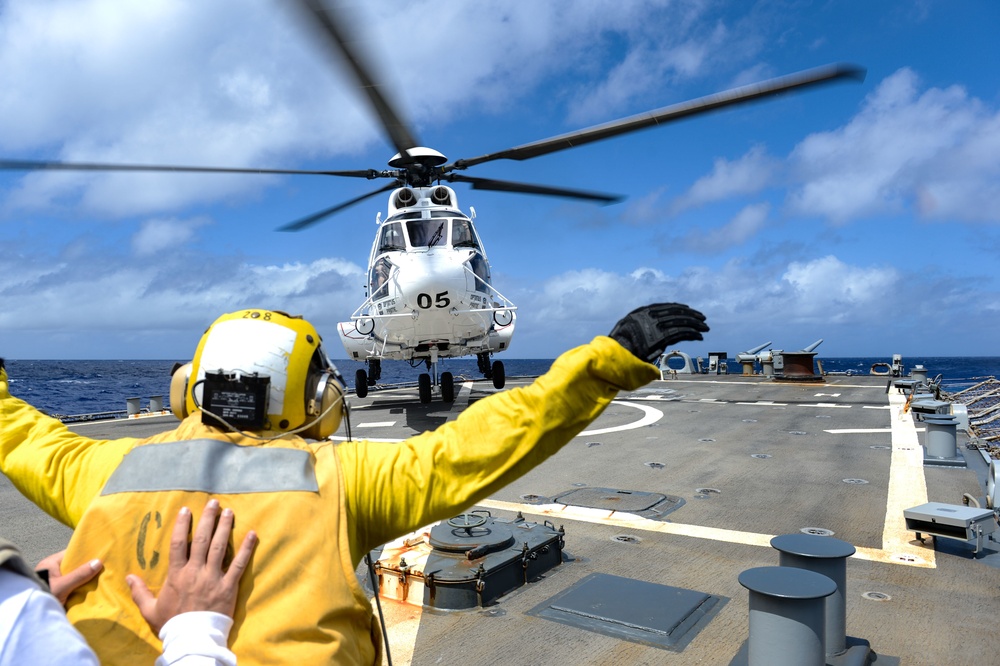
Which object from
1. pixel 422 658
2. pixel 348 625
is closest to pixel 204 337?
pixel 348 625

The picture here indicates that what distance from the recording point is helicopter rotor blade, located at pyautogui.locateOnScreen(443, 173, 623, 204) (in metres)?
12.9

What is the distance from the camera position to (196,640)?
1528 millimetres

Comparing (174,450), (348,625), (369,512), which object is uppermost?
(174,450)

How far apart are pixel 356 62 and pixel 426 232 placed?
743cm

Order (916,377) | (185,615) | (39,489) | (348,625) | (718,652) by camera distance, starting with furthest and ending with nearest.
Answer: (916,377)
(718,652)
(39,489)
(348,625)
(185,615)

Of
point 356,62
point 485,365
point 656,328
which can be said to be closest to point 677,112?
point 356,62

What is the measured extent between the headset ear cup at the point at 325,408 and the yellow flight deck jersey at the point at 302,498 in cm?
15

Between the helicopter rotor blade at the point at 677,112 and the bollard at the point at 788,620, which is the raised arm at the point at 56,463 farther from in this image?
the helicopter rotor blade at the point at 677,112

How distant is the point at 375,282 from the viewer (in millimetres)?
14531

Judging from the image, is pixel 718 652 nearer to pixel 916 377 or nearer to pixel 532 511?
pixel 532 511

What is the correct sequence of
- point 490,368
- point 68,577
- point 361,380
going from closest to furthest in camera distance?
point 68,577, point 490,368, point 361,380

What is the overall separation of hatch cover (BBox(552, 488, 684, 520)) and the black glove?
5.38 meters

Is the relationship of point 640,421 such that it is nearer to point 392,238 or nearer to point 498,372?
point 498,372

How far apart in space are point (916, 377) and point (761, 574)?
19931 millimetres
